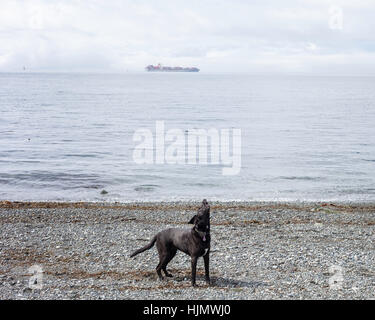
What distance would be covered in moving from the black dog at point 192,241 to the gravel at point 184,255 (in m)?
0.55

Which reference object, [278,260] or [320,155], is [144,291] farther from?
[320,155]

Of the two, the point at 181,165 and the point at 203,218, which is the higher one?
the point at 203,218

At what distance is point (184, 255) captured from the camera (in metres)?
13.6

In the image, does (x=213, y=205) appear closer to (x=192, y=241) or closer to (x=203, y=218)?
(x=192, y=241)

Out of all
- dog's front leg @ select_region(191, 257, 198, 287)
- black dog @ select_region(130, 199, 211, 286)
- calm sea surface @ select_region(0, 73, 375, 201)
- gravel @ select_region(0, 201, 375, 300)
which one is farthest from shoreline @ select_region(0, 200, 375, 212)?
dog's front leg @ select_region(191, 257, 198, 287)

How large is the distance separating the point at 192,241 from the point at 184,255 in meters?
3.08

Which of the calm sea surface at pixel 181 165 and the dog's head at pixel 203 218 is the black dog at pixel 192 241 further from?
the calm sea surface at pixel 181 165

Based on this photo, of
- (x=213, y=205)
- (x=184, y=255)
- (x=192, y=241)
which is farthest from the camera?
(x=213, y=205)

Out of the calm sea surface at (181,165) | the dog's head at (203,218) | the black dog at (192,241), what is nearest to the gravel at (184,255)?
the black dog at (192,241)

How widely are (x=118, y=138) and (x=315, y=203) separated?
93.8 feet

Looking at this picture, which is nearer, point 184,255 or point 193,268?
point 193,268

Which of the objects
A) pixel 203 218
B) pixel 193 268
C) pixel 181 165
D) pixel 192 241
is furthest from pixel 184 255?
pixel 181 165

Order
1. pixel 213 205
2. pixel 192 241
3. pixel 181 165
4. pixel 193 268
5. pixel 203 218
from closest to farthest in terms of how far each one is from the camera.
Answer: pixel 203 218 → pixel 192 241 → pixel 193 268 → pixel 213 205 → pixel 181 165

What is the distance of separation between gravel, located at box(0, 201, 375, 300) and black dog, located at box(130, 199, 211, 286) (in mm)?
548
